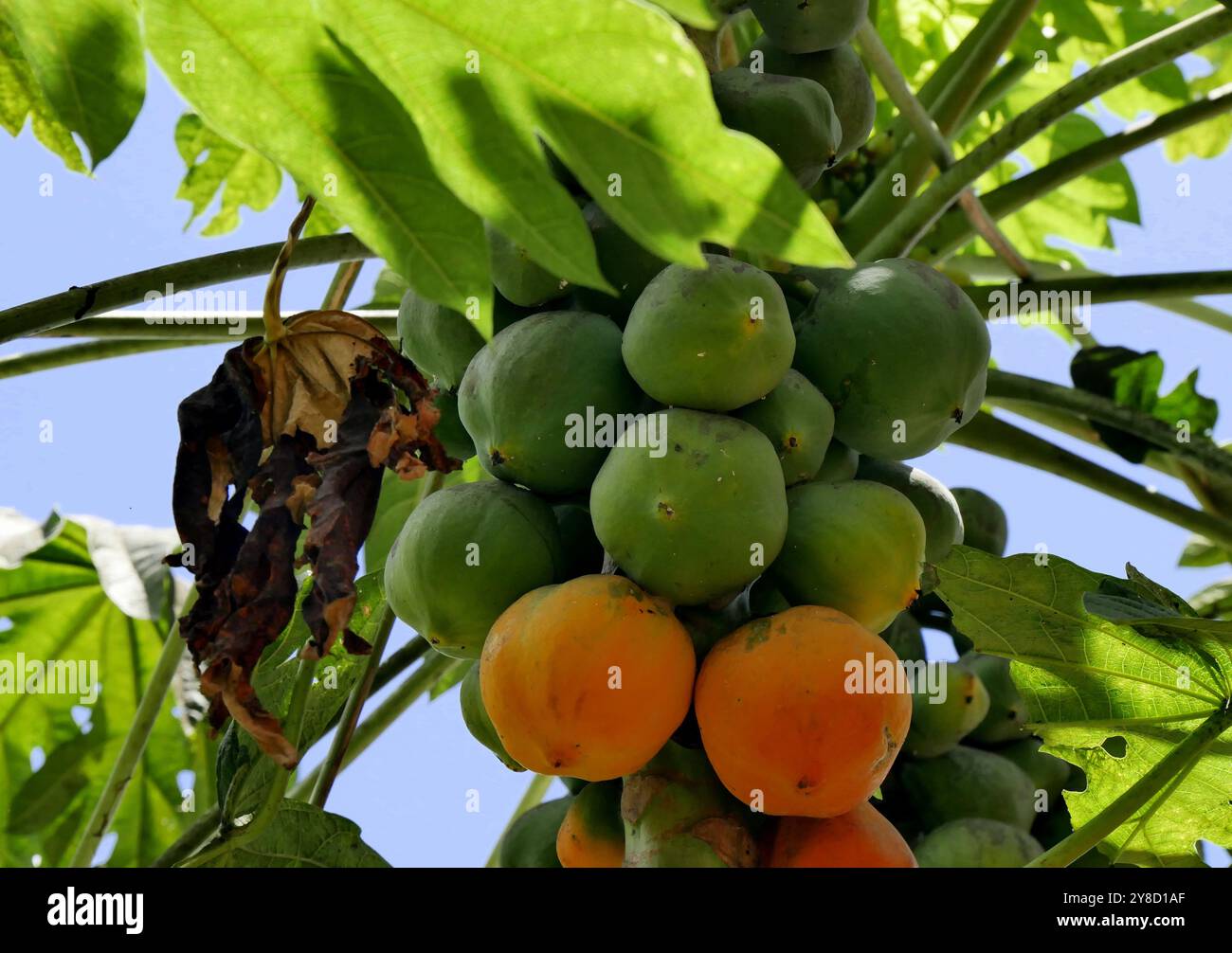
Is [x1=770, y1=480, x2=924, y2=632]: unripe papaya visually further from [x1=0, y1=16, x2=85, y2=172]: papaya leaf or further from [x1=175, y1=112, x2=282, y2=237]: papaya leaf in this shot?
[x1=175, y1=112, x2=282, y2=237]: papaya leaf

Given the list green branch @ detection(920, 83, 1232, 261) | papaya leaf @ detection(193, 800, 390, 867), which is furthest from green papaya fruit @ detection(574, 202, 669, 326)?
green branch @ detection(920, 83, 1232, 261)

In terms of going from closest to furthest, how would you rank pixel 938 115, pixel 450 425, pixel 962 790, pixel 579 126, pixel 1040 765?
pixel 579 126 → pixel 450 425 → pixel 962 790 → pixel 1040 765 → pixel 938 115

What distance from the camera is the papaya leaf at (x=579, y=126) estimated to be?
100 centimetres

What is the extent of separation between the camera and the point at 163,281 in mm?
1600

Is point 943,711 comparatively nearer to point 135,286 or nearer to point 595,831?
point 595,831

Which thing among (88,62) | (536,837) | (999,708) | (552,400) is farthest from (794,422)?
(88,62)

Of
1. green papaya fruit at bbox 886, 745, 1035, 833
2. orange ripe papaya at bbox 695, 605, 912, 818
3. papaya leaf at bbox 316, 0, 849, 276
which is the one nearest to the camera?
papaya leaf at bbox 316, 0, 849, 276

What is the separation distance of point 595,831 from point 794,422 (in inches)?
17.7

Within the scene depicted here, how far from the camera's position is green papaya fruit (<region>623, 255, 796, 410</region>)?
1.22m

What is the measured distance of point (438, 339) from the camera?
4.74 feet

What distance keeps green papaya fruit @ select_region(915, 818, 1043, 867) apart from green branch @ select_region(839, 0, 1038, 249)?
2.82ft
